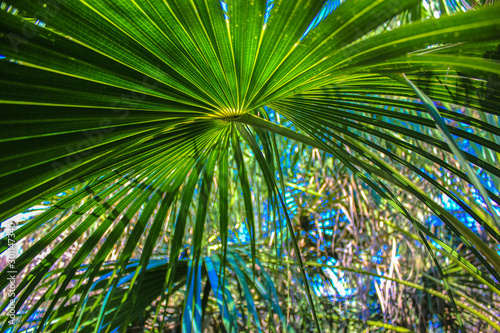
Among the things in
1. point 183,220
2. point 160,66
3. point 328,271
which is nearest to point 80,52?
point 160,66

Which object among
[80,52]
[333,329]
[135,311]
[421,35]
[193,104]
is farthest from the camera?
[333,329]

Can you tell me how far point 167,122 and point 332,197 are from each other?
1718 millimetres

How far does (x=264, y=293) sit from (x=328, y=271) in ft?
3.77

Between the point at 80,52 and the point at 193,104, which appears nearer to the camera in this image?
the point at 80,52

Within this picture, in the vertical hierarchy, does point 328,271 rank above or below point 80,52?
above

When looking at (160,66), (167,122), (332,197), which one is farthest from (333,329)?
(160,66)

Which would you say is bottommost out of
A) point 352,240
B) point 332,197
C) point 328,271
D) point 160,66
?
point 160,66

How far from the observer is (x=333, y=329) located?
2.24 m

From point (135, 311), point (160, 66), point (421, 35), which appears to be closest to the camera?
point (421, 35)

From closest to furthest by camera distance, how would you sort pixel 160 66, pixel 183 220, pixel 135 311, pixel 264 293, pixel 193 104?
pixel 160 66
pixel 193 104
pixel 183 220
pixel 135 311
pixel 264 293

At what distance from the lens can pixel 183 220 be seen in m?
0.92

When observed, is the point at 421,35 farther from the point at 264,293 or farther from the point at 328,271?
the point at 328,271

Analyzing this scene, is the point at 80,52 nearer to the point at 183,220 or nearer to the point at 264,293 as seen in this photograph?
the point at 183,220

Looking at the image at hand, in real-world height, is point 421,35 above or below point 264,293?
below
